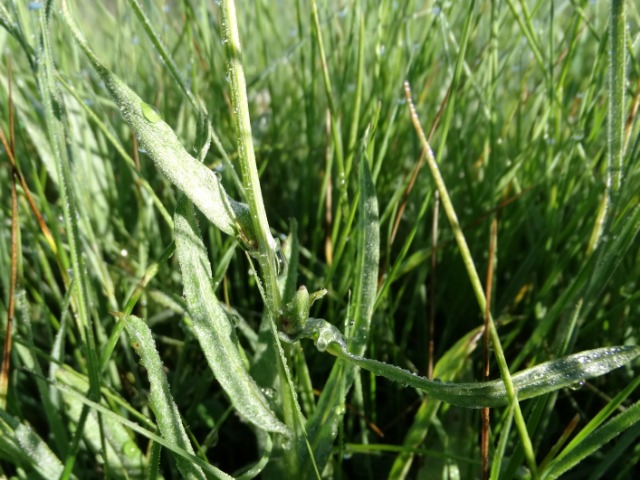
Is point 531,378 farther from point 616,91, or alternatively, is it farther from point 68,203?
point 68,203

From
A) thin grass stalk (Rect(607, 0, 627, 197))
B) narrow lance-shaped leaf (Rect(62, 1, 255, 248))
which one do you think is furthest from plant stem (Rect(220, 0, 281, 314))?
thin grass stalk (Rect(607, 0, 627, 197))

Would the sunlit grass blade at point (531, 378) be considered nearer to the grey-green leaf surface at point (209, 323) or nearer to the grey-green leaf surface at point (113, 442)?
the grey-green leaf surface at point (209, 323)

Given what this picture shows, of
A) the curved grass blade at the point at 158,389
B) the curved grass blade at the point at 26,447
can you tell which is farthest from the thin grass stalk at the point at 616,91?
the curved grass blade at the point at 26,447

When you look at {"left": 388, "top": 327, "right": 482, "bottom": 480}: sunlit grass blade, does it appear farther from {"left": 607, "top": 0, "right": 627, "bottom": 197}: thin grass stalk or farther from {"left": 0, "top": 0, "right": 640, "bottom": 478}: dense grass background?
{"left": 607, "top": 0, "right": 627, "bottom": 197}: thin grass stalk

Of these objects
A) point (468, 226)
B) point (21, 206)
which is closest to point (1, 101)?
point (21, 206)

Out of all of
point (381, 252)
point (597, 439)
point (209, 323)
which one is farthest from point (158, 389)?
point (381, 252)
